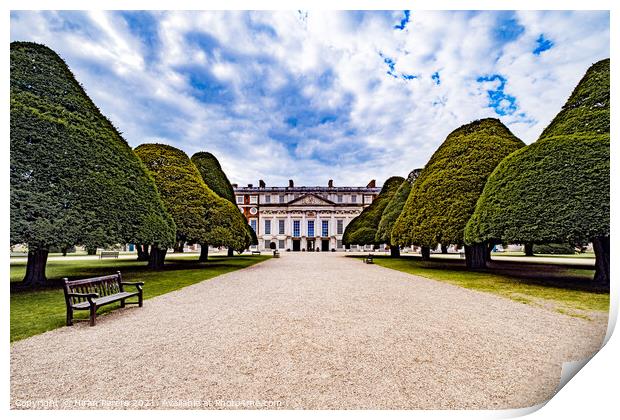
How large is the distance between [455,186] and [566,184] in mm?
5271

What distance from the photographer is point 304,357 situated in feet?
11.5

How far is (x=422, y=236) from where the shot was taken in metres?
13.3

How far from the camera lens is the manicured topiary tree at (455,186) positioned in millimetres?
12188

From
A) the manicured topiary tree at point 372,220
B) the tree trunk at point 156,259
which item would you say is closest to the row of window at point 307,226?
the manicured topiary tree at point 372,220

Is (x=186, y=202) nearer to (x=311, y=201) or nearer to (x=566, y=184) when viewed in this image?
(x=566, y=184)

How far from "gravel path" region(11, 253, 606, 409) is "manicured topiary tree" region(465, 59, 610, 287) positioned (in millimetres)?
2983

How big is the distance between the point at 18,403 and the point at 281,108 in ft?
18.0

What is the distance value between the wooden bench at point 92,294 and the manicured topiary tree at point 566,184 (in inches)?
373

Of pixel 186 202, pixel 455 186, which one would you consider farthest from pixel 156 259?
pixel 455 186

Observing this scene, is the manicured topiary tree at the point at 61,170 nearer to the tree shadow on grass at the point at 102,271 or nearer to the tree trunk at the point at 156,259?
the tree shadow on grass at the point at 102,271

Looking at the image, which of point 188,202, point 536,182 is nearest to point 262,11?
point 536,182

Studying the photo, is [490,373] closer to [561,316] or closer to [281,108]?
[561,316]

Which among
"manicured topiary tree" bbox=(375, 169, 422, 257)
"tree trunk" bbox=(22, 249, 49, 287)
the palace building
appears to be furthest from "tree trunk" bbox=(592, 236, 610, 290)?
the palace building

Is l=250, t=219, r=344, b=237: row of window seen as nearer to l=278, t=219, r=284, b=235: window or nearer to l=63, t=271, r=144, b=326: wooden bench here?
l=278, t=219, r=284, b=235: window
